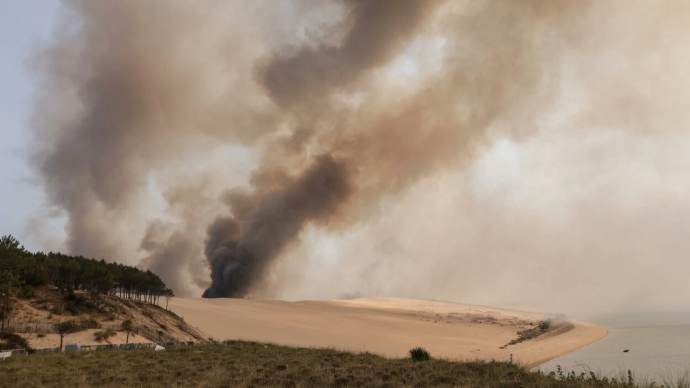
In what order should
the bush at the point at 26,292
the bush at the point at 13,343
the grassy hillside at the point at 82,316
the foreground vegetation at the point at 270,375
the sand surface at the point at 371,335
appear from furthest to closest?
the sand surface at the point at 371,335
the bush at the point at 26,292
the grassy hillside at the point at 82,316
the bush at the point at 13,343
the foreground vegetation at the point at 270,375

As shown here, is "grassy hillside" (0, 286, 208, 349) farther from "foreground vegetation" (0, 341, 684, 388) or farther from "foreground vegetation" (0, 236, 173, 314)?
"foreground vegetation" (0, 341, 684, 388)

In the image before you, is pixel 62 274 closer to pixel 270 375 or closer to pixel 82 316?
pixel 82 316

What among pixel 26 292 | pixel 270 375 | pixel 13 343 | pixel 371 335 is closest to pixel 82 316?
pixel 26 292

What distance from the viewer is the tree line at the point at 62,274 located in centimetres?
3475

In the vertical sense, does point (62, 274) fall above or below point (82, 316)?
above

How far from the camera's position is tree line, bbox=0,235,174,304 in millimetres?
34750

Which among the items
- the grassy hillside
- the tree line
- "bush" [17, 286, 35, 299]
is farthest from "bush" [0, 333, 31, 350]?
"bush" [17, 286, 35, 299]

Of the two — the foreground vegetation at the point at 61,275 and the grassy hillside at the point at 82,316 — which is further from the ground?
the foreground vegetation at the point at 61,275

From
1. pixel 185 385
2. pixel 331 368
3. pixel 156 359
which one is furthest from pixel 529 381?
pixel 156 359

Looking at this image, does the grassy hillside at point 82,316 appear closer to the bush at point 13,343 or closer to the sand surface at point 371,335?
the bush at point 13,343

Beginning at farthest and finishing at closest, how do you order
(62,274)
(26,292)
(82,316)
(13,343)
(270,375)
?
(62,274) → (82,316) → (26,292) → (13,343) → (270,375)

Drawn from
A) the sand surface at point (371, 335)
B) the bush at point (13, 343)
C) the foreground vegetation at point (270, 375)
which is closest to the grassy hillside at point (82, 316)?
the bush at point (13, 343)

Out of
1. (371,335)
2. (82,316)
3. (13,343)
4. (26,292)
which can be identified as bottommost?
(371,335)

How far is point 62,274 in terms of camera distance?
2064 inches
